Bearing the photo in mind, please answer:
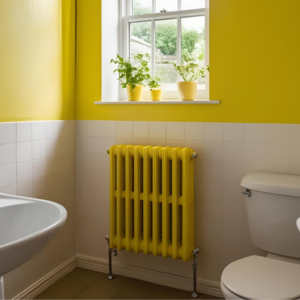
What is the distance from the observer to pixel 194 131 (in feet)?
6.82

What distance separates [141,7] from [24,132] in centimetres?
126

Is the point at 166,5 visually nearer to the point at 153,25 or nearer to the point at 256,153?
the point at 153,25

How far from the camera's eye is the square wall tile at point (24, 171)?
193cm

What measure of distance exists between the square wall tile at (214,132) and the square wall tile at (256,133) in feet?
0.48

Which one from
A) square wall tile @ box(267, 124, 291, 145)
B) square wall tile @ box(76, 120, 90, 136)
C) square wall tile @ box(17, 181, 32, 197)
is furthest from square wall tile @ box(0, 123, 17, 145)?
square wall tile @ box(267, 124, 291, 145)

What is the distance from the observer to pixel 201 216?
212cm

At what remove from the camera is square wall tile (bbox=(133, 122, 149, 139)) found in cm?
221

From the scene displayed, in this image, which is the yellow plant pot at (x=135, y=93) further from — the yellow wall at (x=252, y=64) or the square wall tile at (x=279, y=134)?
the square wall tile at (x=279, y=134)

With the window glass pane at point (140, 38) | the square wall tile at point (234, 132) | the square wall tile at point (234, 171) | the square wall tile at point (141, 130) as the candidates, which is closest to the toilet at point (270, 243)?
the square wall tile at point (234, 171)

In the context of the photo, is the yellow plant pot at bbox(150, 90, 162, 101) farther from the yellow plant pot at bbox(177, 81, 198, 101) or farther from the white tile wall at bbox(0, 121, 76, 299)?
the white tile wall at bbox(0, 121, 76, 299)

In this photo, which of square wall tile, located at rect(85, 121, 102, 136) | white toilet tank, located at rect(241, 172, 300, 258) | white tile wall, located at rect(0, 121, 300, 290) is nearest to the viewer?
white toilet tank, located at rect(241, 172, 300, 258)

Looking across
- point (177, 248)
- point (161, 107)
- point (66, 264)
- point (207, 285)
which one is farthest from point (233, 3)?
point (66, 264)

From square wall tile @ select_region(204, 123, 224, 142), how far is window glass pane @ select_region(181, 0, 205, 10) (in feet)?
2.81

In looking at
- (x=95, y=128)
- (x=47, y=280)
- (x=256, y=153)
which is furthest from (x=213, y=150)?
(x=47, y=280)
